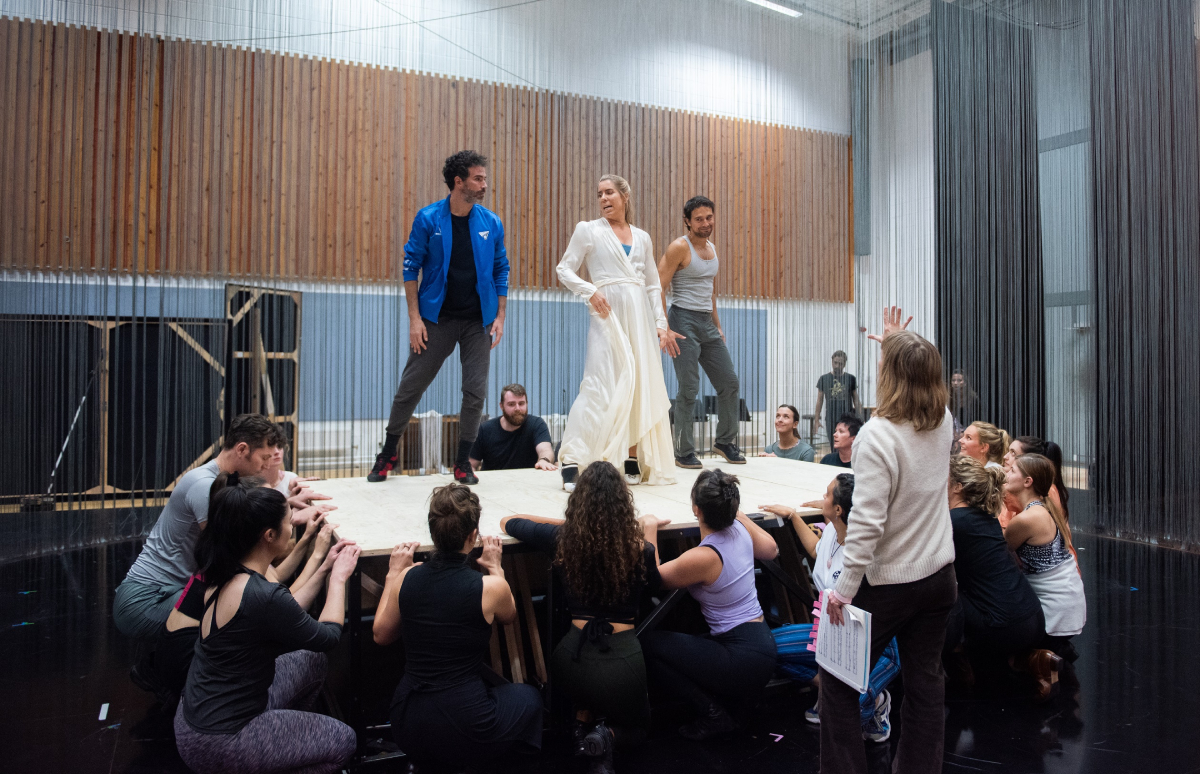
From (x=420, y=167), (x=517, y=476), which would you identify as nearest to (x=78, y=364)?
(x=420, y=167)

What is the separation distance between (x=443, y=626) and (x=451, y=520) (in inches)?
11.0

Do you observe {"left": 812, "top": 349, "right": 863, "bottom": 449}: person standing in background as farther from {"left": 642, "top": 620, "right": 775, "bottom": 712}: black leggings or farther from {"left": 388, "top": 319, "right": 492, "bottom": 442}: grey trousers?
{"left": 642, "top": 620, "right": 775, "bottom": 712}: black leggings

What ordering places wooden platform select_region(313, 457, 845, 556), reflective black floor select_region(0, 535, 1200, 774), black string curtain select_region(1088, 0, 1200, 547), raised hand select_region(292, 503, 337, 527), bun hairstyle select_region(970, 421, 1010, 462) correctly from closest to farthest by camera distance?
1. reflective black floor select_region(0, 535, 1200, 774)
2. wooden platform select_region(313, 457, 845, 556)
3. raised hand select_region(292, 503, 337, 527)
4. bun hairstyle select_region(970, 421, 1010, 462)
5. black string curtain select_region(1088, 0, 1200, 547)

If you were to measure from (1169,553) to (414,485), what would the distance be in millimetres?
4703

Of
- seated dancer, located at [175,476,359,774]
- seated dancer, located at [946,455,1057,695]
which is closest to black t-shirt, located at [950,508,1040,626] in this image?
seated dancer, located at [946,455,1057,695]

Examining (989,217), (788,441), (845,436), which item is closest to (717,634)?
(845,436)

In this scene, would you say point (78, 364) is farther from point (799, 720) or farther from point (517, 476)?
point (799, 720)

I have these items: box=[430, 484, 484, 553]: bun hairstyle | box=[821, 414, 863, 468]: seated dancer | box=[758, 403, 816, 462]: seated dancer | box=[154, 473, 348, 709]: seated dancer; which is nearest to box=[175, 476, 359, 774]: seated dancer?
box=[154, 473, 348, 709]: seated dancer

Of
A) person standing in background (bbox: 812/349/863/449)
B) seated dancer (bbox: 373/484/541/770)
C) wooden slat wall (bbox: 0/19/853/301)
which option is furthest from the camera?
person standing in background (bbox: 812/349/863/449)

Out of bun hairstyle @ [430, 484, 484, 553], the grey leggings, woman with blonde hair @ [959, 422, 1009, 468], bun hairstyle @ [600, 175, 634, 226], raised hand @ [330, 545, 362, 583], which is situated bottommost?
the grey leggings

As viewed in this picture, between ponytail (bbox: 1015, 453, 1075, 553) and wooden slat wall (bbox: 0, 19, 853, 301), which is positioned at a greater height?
wooden slat wall (bbox: 0, 19, 853, 301)

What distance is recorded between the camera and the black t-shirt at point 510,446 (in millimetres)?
4656

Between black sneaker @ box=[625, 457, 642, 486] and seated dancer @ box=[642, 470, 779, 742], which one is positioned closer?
seated dancer @ box=[642, 470, 779, 742]

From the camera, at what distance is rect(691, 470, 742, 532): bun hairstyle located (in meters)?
2.48
